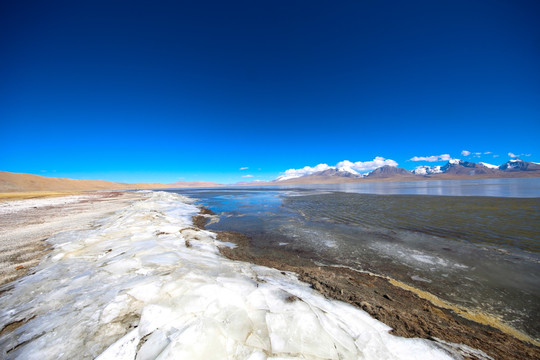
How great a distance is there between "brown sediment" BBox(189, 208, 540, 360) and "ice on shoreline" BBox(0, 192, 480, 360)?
1.27 feet

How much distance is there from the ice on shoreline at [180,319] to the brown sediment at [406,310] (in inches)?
15.2

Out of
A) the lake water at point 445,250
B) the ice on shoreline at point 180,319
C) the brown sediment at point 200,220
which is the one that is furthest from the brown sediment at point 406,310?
the brown sediment at point 200,220

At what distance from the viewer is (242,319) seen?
10.8 ft

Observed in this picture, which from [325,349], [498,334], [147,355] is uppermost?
[147,355]

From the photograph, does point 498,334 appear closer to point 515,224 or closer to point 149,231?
point 149,231

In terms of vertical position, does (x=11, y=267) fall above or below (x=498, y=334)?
above

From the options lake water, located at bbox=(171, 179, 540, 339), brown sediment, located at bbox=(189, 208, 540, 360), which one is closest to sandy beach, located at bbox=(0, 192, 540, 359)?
brown sediment, located at bbox=(189, 208, 540, 360)

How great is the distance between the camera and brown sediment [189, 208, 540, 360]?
11.5ft

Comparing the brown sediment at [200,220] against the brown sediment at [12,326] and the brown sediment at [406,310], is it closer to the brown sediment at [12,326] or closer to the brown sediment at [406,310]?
the brown sediment at [406,310]

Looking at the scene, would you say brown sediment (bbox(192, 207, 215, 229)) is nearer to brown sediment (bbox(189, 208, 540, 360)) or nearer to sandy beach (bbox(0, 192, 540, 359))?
sandy beach (bbox(0, 192, 540, 359))

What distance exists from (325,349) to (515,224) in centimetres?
1732

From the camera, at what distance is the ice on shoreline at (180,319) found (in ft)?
8.95

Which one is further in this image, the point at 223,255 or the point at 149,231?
the point at 149,231

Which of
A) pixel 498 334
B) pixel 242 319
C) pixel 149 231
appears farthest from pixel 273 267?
pixel 149 231
